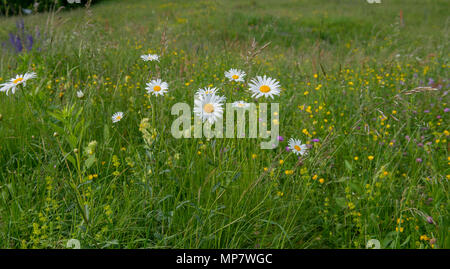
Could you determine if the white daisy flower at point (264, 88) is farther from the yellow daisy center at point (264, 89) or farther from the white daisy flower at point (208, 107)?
the white daisy flower at point (208, 107)

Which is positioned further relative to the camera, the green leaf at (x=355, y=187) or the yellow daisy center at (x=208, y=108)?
the green leaf at (x=355, y=187)

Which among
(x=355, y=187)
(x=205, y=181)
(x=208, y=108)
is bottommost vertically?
(x=355, y=187)

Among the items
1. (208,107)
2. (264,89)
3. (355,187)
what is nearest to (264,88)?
(264,89)

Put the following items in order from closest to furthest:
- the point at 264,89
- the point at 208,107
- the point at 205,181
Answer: the point at 205,181 < the point at 208,107 < the point at 264,89

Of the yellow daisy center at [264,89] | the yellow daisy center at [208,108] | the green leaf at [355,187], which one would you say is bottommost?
the green leaf at [355,187]

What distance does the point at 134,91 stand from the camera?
8.79 ft

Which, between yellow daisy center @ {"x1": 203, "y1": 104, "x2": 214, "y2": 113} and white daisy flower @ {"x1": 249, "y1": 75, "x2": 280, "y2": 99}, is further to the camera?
white daisy flower @ {"x1": 249, "y1": 75, "x2": 280, "y2": 99}

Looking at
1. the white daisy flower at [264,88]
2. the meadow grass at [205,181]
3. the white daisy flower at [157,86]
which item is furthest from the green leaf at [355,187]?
the white daisy flower at [157,86]

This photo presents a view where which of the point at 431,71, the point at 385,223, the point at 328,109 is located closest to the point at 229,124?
the point at 385,223

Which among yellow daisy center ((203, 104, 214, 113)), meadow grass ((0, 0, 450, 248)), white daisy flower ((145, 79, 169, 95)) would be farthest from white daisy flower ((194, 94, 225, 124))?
white daisy flower ((145, 79, 169, 95))

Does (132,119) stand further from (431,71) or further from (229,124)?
(431,71)

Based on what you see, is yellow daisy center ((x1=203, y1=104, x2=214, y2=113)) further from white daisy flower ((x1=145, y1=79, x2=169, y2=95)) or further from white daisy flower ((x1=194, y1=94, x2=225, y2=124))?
white daisy flower ((x1=145, y1=79, x2=169, y2=95))

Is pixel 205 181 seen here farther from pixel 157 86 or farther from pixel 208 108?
pixel 157 86
